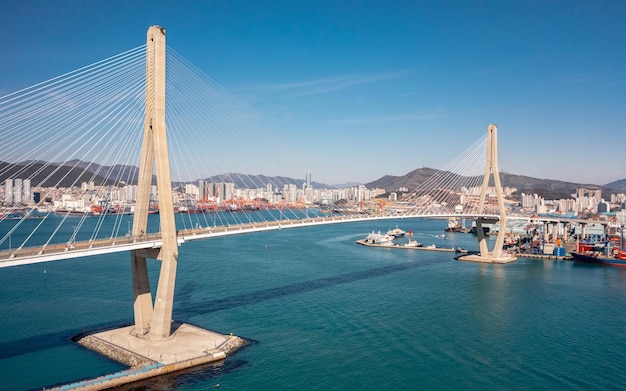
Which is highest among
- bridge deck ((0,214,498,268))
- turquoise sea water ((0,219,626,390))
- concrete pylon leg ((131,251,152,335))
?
bridge deck ((0,214,498,268))

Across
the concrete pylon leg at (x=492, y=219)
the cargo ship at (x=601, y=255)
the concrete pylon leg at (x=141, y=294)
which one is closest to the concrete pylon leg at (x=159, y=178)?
the concrete pylon leg at (x=141, y=294)

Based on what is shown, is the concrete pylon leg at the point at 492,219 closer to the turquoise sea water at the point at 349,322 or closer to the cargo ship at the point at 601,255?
the turquoise sea water at the point at 349,322

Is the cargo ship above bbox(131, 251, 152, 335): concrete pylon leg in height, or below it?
below

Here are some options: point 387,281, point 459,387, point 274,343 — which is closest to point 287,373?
point 274,343

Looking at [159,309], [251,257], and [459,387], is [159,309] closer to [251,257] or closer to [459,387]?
[459,387]

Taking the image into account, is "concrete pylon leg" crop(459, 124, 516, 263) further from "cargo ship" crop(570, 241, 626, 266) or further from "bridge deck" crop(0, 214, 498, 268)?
"bridge deck" crop(0, 214, 498, 268)

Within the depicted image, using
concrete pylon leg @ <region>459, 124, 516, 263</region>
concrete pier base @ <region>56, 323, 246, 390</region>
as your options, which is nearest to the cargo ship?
concrete pylon leg @ <region>459, 124, 516, 263</region>
